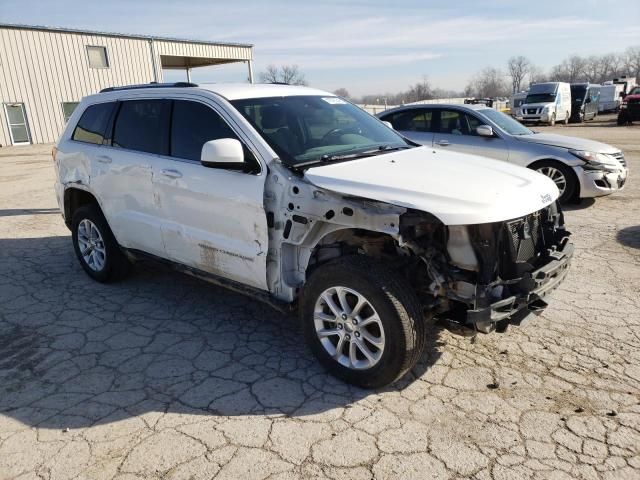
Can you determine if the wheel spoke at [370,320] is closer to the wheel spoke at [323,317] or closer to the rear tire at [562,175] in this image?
the wheel spoke at [323,317]

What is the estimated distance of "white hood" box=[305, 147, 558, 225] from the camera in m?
2.87

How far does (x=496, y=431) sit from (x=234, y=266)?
6.85 ft

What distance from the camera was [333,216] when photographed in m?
3.13

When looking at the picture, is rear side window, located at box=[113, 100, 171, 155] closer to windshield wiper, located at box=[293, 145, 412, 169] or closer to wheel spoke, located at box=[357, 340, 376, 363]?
windshield wiper, located at box=[293, 145, 412, 169]

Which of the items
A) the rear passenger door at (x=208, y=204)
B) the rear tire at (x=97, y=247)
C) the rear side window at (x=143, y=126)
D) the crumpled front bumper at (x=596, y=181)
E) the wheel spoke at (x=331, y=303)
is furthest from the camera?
the crumpled front bumper at (x=596, y=181)

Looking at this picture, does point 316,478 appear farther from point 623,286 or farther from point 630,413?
point 623,286

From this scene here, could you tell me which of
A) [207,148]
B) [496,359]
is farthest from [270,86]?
[496,359]

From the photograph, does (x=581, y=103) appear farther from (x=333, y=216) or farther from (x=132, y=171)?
(x=333, y=216)

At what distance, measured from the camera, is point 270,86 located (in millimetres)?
4418

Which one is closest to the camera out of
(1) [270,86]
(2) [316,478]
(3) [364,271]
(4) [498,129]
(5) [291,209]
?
(2) [316,478]

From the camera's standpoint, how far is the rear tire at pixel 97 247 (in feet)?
16.5

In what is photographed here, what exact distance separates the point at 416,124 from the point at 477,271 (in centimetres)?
651

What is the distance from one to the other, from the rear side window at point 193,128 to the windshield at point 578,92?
3381 centimetres

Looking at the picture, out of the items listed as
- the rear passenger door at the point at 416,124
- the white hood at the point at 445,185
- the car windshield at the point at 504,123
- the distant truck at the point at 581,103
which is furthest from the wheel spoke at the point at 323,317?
the distant truck at the point at 581,103
